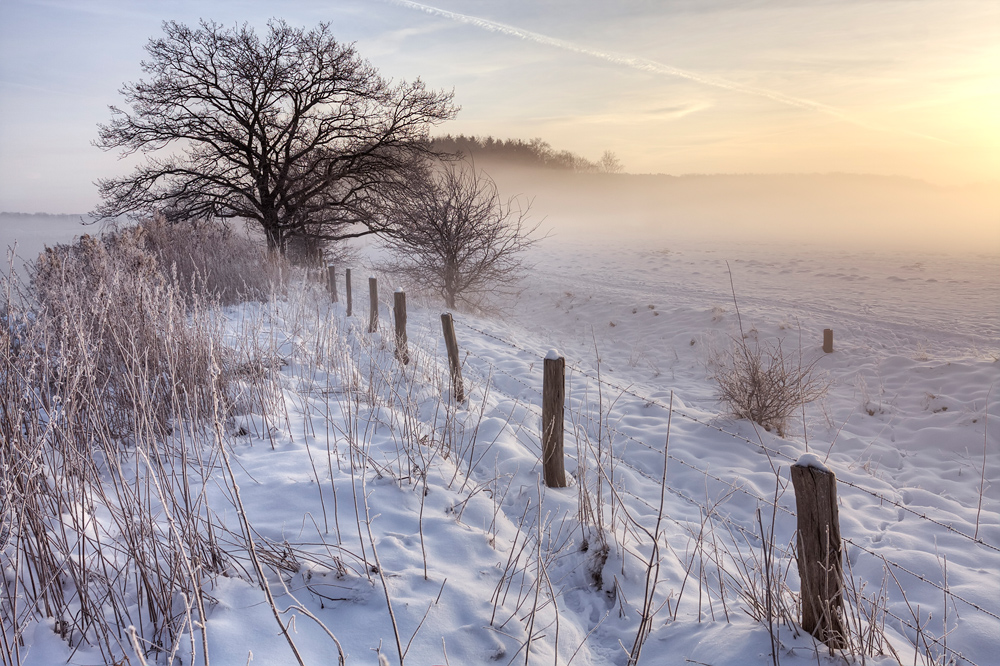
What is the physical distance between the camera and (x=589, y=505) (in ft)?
10.9

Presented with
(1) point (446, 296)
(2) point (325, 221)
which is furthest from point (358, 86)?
(1) point (446, 296)

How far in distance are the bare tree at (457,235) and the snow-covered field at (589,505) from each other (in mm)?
2922

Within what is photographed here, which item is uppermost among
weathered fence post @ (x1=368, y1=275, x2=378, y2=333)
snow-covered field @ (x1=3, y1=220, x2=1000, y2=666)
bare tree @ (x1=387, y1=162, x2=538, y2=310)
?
bare tree @ (x1=387, y1=162, x2=538, y2=310)

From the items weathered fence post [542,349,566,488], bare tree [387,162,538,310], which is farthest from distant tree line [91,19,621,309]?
weathered fence post [542,349,566,488]

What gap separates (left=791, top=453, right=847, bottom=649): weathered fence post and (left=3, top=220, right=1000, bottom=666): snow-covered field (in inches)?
4.0

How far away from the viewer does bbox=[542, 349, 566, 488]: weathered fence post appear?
4101mm

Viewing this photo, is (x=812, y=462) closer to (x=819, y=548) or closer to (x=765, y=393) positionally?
(x=819, y=548)

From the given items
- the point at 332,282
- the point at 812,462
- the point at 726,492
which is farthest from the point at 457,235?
the point at 812,462

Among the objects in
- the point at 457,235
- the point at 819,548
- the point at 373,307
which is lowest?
the point at 819,548

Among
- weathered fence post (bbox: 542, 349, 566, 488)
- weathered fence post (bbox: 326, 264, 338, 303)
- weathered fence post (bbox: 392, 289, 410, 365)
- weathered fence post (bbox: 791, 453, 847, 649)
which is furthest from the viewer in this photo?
weathered fence post (bbox: 326, 264, 338, 303)

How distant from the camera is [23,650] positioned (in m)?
1.89

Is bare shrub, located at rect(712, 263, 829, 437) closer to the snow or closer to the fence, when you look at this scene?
the fence

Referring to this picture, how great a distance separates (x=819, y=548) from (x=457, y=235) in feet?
38.7

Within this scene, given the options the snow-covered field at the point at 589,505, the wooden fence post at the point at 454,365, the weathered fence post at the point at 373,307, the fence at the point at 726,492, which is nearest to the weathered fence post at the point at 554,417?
the fence at the point at 726,492
